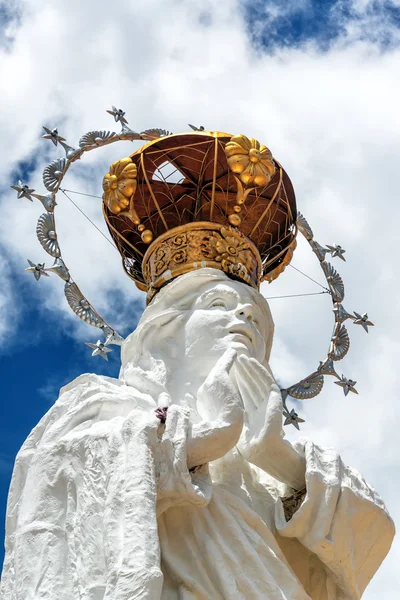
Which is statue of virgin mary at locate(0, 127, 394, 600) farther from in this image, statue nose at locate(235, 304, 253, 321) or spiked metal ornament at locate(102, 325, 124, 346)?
spiked metal ornament at locate(102, 325, 124, 346)

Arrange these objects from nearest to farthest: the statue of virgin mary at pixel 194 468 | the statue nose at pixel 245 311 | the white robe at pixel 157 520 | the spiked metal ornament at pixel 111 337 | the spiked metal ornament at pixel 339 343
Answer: the white robe at pixel 157 520
the statue of virgin mary at pixel 194 468
the statue nose at pixel 245 311
the spiked metal ornament at pixel 111 337
the spiked metal ornament at pixel 339 343

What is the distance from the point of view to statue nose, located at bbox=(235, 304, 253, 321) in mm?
7480

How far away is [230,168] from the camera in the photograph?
26.9 ft

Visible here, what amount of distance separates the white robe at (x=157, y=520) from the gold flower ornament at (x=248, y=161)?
205 centimetres

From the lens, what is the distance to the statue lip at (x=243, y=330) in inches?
289

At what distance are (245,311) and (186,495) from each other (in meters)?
1.83

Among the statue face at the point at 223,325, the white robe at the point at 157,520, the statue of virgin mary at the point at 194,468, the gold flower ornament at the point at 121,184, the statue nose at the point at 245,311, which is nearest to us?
the white robe at the point at 157,520

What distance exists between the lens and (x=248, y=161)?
26.8 feet

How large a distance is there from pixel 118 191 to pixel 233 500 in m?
2.83

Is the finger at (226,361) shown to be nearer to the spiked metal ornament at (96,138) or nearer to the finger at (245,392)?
the finger at (245,392)

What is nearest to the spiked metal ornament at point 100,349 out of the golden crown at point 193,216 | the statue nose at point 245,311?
the golden crown at point 193,216

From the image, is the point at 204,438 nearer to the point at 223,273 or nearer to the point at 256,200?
the point at 223,273

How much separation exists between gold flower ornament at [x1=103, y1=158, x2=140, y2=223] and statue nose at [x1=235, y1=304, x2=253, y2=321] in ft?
4.48

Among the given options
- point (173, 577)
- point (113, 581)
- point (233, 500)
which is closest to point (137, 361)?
point (233, 500)
